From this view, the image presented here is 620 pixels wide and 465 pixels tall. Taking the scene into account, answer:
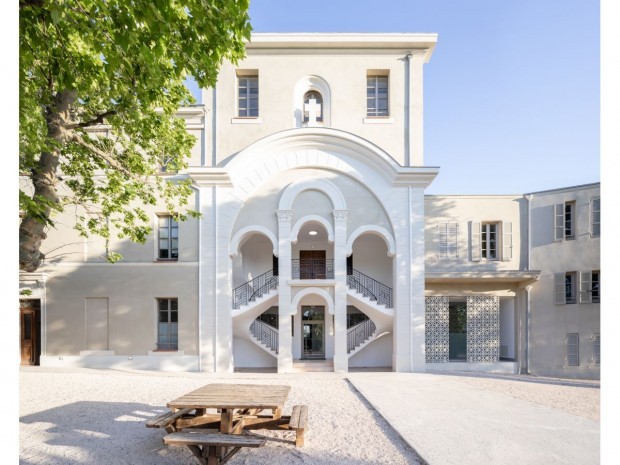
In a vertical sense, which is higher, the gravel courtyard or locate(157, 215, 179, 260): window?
locate(157, 215, 179, 260): window

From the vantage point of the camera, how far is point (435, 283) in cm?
1755

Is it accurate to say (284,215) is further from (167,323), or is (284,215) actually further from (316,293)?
(167,323)

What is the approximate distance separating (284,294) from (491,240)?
10067mm

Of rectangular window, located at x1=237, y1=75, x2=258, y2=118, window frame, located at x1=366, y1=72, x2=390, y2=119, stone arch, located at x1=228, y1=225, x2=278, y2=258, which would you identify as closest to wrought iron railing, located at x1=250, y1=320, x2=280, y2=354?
stone arch, located at x1=228, y1=225, x2=278, y2=258

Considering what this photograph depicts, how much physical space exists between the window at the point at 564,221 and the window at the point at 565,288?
64.4 inches

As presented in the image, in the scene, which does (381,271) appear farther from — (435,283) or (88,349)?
(88,349)

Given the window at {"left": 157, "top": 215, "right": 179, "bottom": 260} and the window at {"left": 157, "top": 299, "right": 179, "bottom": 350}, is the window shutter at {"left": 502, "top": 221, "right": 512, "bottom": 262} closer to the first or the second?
the window at {"left": 157, "top": 215, "right": 179, "bottom": 260}

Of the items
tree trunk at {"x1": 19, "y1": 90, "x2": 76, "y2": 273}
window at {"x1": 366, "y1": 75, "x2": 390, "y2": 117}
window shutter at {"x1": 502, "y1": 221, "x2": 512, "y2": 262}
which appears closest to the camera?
tree trunk at {"x1": 19, "y1": 90, "x2": 76, "y2": 273}

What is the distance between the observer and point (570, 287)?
56.3 ft

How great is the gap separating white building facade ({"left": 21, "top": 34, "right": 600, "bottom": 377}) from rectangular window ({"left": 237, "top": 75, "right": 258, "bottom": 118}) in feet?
0.16

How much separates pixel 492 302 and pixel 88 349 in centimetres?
1703

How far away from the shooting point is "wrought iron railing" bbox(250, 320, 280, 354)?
15.8 m

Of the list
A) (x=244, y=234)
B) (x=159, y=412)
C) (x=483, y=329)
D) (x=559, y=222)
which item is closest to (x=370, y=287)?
(x=483, y=329)
